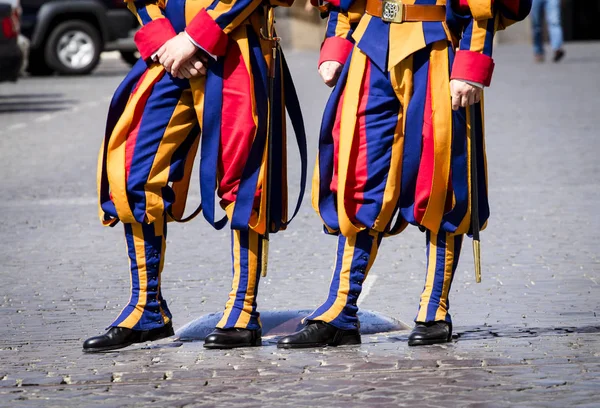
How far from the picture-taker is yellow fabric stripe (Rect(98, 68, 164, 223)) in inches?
208

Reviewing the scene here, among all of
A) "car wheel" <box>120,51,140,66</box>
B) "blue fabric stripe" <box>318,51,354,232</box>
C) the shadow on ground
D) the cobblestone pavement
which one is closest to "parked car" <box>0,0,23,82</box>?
the shadow on ground

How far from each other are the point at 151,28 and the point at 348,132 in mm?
767

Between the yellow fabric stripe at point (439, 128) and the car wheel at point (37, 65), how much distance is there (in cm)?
1970

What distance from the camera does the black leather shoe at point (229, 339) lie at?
5.34m

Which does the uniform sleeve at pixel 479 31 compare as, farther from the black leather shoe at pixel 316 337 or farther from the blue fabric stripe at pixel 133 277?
the blue fabric stripe at pixel 133 277

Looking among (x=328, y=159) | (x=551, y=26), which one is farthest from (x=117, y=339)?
(x=551, y=26)

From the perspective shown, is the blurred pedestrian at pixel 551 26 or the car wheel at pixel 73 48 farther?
the blurred pedestrian at pixel 551 26

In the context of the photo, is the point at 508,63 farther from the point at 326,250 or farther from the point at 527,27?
the point at 326,250

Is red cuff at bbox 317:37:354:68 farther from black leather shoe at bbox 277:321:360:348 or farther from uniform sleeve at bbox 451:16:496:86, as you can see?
black leather shoe at bbox 277:321:360:348

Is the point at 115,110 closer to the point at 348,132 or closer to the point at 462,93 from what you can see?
the point at 348,132

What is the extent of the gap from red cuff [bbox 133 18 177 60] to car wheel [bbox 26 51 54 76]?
1943 cm

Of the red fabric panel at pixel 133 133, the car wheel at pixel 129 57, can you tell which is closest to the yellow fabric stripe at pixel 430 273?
the red fabric panel at pixel 133 133

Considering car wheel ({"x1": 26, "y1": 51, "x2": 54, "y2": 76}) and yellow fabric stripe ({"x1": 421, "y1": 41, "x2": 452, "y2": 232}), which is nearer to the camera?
yellow fabric stripe ({"x1": 421, "y1": 41, "x2": 452, "y2": 232})

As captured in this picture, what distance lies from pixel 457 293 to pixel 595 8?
105 ft
